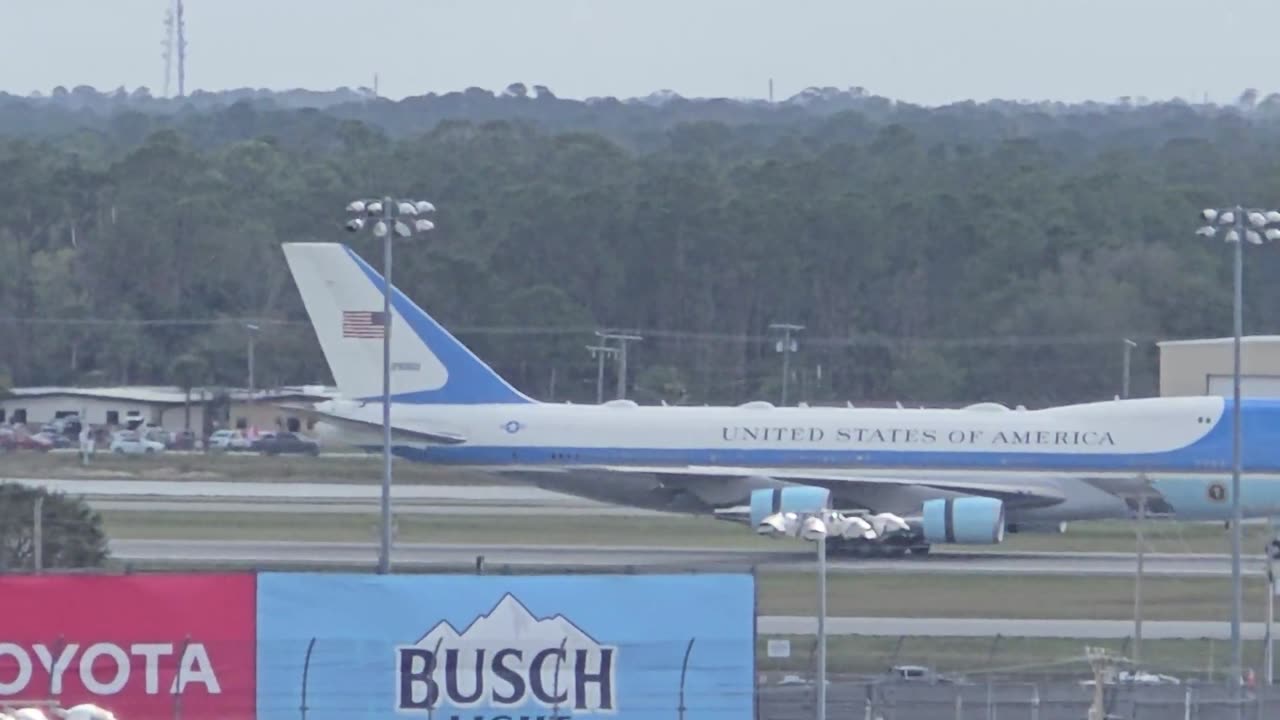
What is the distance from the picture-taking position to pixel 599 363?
79.8 meters

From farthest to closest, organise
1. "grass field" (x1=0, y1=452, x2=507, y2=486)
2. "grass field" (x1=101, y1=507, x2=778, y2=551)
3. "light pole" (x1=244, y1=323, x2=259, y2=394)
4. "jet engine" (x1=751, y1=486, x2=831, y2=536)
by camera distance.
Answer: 1. "light pole" (x1=244, y1=323, x2=259, y2=394)
2. "grass field" (x1=0, y1=452, x2=507, y2=486)
3. "grass field" (x1=101, y1=507, x2=778, y2=551)
4. "jet engine" (x1=751, y1=486, x2=831, y2=536)

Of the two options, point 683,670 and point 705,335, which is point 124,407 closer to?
point 705,335

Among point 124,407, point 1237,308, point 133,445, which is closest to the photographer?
point 1237,308

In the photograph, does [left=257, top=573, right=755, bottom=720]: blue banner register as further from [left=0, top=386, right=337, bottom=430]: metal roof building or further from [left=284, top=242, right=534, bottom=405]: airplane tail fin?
[left=0, top=386, right=337, bottom=430]: metal roof building

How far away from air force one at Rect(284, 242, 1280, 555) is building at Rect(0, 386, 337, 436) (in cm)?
3640

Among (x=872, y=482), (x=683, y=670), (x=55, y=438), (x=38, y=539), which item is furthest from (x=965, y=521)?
(x=55, y=438)

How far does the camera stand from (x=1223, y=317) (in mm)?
82188

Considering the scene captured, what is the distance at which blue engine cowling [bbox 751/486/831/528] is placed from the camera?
1487 inches

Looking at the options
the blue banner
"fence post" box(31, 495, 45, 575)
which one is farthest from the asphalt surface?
the blue banner

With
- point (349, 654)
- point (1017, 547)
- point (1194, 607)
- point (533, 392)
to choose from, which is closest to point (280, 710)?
point (349, 654)

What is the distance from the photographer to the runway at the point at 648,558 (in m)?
36.6

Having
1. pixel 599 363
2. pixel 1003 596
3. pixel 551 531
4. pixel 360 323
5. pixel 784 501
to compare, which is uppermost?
pixel 360 323

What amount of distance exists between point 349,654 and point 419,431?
2351 centimetres

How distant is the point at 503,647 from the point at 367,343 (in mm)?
24585
